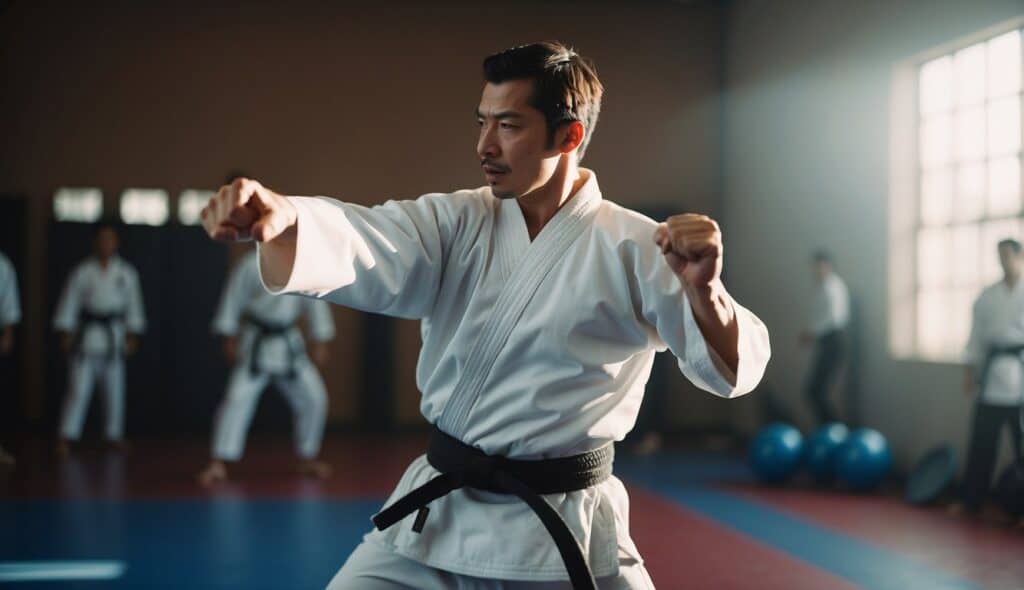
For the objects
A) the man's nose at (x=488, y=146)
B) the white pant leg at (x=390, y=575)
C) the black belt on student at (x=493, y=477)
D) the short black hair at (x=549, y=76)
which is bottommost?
the white pant leg at (x=390, y=575)

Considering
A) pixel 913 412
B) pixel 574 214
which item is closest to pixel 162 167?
pixel 913 412

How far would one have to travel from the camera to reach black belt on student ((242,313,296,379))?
573 cm

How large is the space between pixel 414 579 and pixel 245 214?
65 centimetres

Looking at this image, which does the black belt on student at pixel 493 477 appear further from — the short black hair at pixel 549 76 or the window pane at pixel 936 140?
the window pane at pixel 936 140

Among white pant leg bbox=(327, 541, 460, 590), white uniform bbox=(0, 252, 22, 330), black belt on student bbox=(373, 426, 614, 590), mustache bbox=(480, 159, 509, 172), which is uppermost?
mustache bbox=(480, 159, 509, 172)

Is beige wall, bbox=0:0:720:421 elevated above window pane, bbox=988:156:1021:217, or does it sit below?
above

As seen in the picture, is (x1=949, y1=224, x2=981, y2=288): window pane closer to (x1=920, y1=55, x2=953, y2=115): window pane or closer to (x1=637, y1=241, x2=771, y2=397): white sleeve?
(x1=920, y1=55, x2=953, y2=115): window pane

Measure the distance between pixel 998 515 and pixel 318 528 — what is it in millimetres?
3298

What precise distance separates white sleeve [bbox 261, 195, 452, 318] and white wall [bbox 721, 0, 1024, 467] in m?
4.75

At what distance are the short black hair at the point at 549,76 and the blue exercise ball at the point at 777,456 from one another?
480cm

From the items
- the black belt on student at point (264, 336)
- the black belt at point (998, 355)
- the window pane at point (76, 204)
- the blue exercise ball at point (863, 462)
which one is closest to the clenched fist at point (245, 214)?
the black belt at point (998, 355)

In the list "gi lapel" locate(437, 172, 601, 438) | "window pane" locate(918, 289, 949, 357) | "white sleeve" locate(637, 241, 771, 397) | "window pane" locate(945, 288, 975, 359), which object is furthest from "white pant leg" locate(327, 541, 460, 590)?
"window pane" locate(918, 289, 949, 357)

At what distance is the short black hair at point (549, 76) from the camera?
5.28ft

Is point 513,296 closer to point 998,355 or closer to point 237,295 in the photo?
point 998,355
